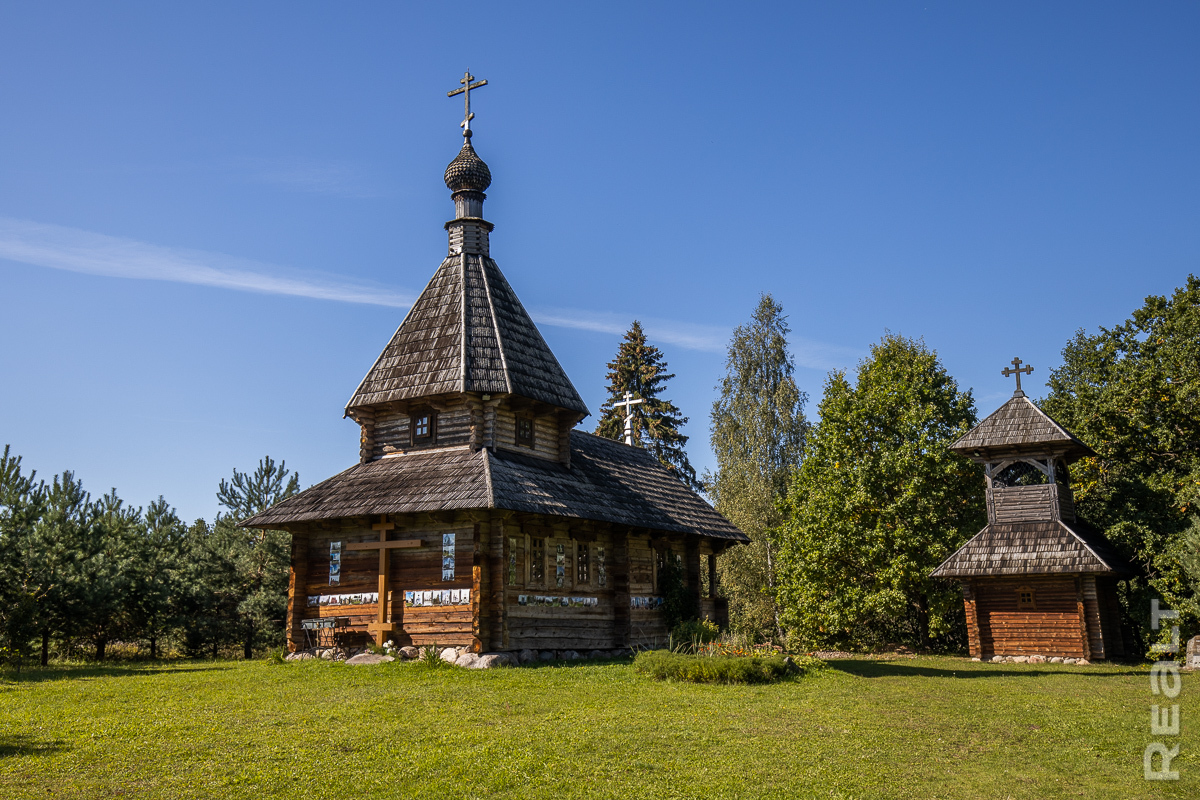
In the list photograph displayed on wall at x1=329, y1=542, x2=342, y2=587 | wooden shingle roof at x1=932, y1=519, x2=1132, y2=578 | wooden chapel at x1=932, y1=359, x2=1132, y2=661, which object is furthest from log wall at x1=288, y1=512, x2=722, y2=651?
wooden chapel at x1=932, y1=359, x2=1132, y2=661

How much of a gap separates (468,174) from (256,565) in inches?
548

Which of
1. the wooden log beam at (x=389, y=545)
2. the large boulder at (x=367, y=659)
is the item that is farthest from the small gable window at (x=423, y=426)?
the large boulder at (x=367, y=659)

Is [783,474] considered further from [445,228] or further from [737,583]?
[445,228]

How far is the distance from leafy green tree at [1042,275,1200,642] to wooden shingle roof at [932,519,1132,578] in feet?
3.87

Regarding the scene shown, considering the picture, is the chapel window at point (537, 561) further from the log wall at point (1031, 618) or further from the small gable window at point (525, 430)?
the log wall at point (1031, 618)

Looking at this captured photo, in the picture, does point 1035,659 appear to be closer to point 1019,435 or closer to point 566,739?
point 1019,435

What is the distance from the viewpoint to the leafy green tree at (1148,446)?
2731cm

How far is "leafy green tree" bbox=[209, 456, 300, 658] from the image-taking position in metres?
29.4

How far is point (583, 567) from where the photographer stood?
2419cm

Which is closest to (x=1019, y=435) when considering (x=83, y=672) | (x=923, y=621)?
(x=923, y=621)

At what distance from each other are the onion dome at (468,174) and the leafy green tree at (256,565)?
Answer: 11.5m

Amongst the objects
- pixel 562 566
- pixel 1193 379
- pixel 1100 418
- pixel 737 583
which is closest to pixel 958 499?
pixel 1100 418

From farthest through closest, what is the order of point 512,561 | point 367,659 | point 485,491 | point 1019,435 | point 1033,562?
point 1019,435, point 1033,562, point 512,561, point 367,659, point 485,491

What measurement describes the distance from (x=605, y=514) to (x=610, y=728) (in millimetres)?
11303
